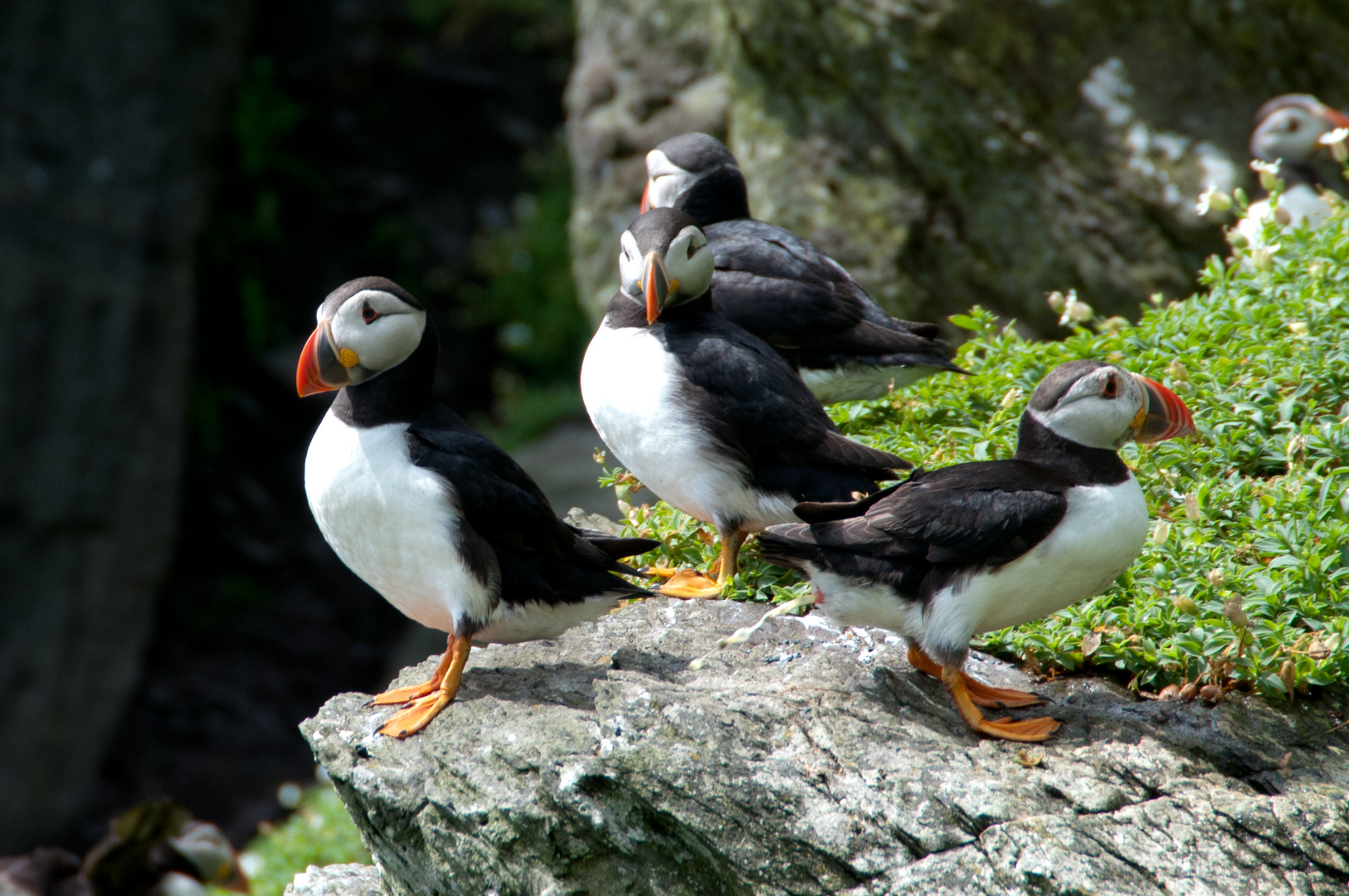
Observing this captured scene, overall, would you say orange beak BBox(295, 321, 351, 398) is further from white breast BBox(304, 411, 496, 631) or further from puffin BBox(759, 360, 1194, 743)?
puffin BBox(759, 360, 1194, 743)

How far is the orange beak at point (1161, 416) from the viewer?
2924mm

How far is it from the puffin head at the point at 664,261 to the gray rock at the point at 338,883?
1.82 metres

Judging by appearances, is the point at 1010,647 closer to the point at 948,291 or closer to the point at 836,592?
the point at 836,592

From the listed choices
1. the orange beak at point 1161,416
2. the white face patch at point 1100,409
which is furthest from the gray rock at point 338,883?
the orange beak at point 1161,416

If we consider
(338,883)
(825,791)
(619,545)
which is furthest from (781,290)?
(338,883)

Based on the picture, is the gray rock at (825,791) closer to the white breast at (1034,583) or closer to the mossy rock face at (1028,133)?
the white breast at (1034,583)

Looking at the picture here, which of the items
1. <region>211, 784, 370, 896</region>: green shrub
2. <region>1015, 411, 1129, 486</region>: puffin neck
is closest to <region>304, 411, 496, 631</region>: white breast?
<region>1015, 411, 1129, 486</region>: puffin neck

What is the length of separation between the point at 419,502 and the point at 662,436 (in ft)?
2.72

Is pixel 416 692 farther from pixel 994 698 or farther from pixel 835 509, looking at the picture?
pixel 994 698

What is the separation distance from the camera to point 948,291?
709cm

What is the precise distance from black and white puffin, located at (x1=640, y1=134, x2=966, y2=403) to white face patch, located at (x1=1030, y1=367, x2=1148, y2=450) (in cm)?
129

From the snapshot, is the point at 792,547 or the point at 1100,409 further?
the point at 792,547

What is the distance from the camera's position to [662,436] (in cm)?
362

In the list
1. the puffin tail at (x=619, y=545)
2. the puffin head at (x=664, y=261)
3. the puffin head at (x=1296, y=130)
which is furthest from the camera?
the puffin head at (x=1296, y=130)
